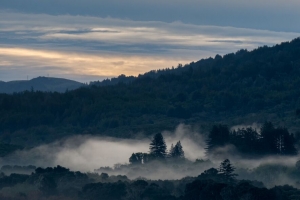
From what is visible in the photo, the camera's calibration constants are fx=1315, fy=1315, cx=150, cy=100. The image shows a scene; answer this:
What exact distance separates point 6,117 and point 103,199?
109 m

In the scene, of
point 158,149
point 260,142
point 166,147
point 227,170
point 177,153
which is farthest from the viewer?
point 166,147

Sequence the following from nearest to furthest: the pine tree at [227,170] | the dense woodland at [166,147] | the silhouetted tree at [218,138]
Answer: the dense woodland at [166,147]
the pine tree at [227,170]
the silhouetted tree at [218,138]

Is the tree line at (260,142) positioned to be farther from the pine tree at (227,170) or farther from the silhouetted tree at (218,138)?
the pine tree at (227,170)

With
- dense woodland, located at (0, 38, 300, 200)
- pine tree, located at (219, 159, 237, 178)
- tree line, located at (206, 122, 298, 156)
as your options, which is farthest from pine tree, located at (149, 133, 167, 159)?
pine tree, located at (219, 159, 237, 178)

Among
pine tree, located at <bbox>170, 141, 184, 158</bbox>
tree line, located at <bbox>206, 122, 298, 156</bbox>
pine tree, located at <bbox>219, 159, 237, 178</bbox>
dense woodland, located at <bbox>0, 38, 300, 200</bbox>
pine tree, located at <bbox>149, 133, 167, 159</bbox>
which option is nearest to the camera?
dense woodland, located at <bbox>0, 38, 300, 200</bbox>

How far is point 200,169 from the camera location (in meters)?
101

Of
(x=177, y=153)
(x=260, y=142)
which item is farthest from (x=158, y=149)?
(x=260, y=142)

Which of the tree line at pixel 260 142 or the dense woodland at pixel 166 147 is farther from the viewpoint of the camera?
the tree line at pixel 260 142

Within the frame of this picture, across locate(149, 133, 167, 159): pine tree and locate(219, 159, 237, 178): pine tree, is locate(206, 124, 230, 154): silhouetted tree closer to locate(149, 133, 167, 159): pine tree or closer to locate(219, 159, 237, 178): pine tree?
locate(149, 133, 167, 159): pine tree

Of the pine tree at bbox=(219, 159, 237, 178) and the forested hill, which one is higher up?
the forested hill

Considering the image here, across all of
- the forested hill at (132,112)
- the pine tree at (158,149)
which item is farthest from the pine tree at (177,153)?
the forested hill at (132,112)

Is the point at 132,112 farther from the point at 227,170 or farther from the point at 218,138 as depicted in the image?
the point at 227,170

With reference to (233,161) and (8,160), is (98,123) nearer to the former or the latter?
(8,160)

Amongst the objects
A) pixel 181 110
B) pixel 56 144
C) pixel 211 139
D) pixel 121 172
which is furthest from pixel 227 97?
pixel 121 172
